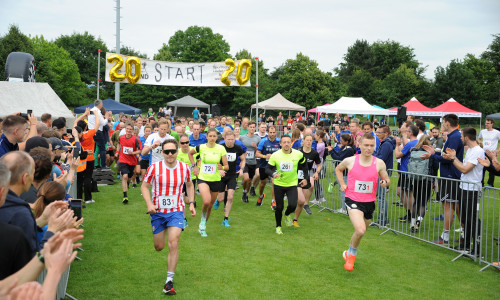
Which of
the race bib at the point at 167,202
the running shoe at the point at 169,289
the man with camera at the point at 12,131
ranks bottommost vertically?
the running shoe at the point at 169,289

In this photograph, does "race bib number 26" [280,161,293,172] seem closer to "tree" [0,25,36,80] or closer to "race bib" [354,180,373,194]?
"race bib" [354,180,373,194]

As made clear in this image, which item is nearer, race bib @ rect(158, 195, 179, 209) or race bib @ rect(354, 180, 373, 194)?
race bib @ rect(158, 195, 179, 209)

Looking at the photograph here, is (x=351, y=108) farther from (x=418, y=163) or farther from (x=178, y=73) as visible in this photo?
(x=418, y=163)

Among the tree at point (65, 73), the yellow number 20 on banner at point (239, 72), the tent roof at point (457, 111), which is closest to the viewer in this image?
the yellow number 20 on banner at point (239, 72)

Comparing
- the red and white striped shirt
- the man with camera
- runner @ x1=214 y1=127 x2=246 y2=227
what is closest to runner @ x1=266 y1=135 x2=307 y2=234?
runner @ x1=214 y1=127 x2=246 y2=227

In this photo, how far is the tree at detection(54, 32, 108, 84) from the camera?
7594cm

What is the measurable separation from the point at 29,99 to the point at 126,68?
446 centimetres

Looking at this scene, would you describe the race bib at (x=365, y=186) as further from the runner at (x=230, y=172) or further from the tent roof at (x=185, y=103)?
the tent roof at (x=185, y=103)

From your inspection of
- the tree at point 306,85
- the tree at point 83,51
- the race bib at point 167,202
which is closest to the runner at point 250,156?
the race bib at point 167,202

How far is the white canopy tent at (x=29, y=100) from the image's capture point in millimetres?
13211

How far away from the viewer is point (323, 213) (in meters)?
11.4

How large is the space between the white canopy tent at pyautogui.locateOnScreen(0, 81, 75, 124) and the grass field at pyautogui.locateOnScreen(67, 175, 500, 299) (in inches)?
211

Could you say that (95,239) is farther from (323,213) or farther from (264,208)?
(323,213)

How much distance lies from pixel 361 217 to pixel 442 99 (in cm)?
5886
